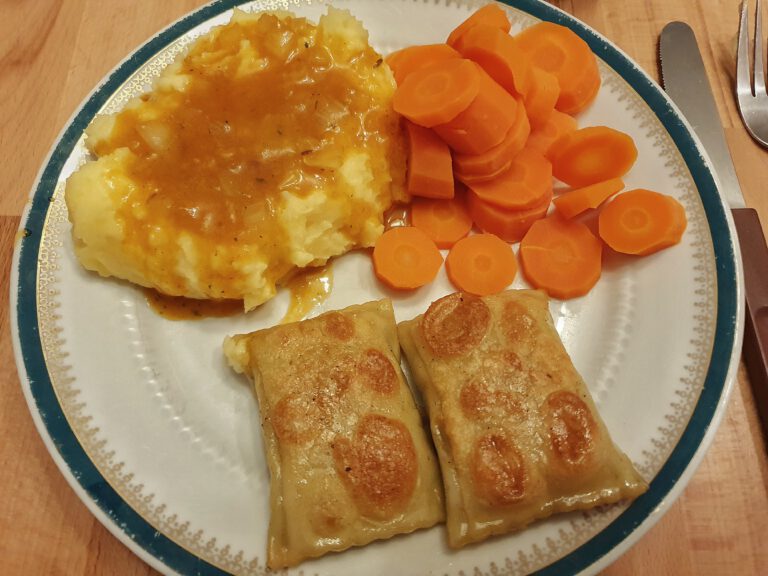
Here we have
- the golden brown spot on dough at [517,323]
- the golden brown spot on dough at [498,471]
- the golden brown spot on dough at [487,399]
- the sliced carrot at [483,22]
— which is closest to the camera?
the golden brown spot on dough at [498,471]

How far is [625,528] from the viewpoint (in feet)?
7.76

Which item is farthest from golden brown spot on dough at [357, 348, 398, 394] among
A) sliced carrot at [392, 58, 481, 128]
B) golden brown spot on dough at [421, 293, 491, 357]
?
sliced carrot at [392, 58, 481, 128]

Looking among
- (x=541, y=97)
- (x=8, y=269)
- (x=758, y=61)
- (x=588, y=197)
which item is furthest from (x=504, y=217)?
(x=8, y=269)

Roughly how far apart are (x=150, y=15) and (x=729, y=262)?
164 inches

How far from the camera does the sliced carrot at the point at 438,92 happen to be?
290 cm

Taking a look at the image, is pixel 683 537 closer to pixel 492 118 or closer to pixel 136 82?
pixel 492 118

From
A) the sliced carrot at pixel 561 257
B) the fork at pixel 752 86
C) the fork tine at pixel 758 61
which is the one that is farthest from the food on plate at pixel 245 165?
the fork tine at pixel 758 61

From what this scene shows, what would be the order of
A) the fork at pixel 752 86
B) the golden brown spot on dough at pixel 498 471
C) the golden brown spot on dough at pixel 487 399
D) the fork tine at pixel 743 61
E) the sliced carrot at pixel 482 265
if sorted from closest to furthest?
the golden brown spot on dough at pixel 498 471 → the golden brown spot on dough at pixel 487 399 → the sliced carrot at pixel 482 265 → the fork at pixel 752 86 → the fork tine at pixel 743 61

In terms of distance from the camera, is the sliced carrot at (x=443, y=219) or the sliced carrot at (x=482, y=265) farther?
the sliced carrot at (x=443, y=219)

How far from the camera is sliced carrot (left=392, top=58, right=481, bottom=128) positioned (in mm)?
2900

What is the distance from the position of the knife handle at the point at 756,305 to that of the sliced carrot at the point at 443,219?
5.03 ft

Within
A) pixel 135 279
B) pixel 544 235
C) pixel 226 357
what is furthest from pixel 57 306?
pixel 544 235

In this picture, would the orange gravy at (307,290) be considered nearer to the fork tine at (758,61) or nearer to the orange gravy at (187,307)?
the orange gravy at (187,307)

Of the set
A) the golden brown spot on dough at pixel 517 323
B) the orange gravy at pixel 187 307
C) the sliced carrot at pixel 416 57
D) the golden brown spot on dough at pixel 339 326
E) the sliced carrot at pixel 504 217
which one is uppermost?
the sliced carrot at pixel 416 57
